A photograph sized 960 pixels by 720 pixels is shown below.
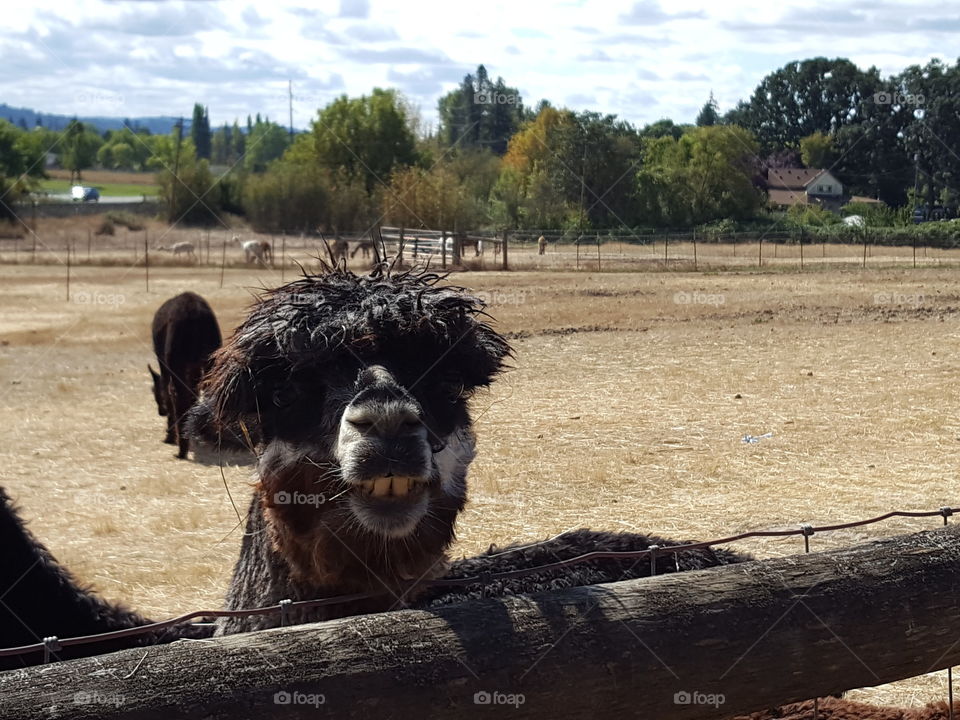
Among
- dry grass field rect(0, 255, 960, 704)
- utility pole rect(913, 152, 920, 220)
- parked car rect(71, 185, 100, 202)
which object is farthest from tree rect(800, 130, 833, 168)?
parked car rect(71, 185, 100, 202)

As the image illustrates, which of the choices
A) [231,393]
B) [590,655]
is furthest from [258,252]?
[590,655]

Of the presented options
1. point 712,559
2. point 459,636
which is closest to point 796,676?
point 459,636

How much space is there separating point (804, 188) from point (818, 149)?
19.0 ft

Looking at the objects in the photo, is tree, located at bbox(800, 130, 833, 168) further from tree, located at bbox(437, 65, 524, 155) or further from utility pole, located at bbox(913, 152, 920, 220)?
tree, located at bbox(437, 65, 524, 155)

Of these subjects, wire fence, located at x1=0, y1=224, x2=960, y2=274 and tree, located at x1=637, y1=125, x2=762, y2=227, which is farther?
tree, located at x1=637, y1=125, x2=762, y2=227

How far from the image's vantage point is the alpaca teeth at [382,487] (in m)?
2.71

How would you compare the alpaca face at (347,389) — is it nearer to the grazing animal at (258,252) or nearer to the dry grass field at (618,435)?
the dry grass field at (618,435)

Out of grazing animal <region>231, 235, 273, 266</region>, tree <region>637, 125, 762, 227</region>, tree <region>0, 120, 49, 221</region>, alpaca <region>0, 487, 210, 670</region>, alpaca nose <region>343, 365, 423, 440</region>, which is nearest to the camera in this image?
alpaca nose <region>343, 365, 423, 440</region>

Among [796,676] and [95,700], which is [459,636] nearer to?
[95,700]

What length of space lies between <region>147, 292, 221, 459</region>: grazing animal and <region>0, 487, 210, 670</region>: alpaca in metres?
9.85

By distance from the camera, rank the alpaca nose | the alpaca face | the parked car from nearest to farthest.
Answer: the alpaca nose < the alpaca face < the parked car

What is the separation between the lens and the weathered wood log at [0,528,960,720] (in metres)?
2.05

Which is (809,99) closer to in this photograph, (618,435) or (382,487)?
(618,435)

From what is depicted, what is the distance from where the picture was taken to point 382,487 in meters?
2.73
